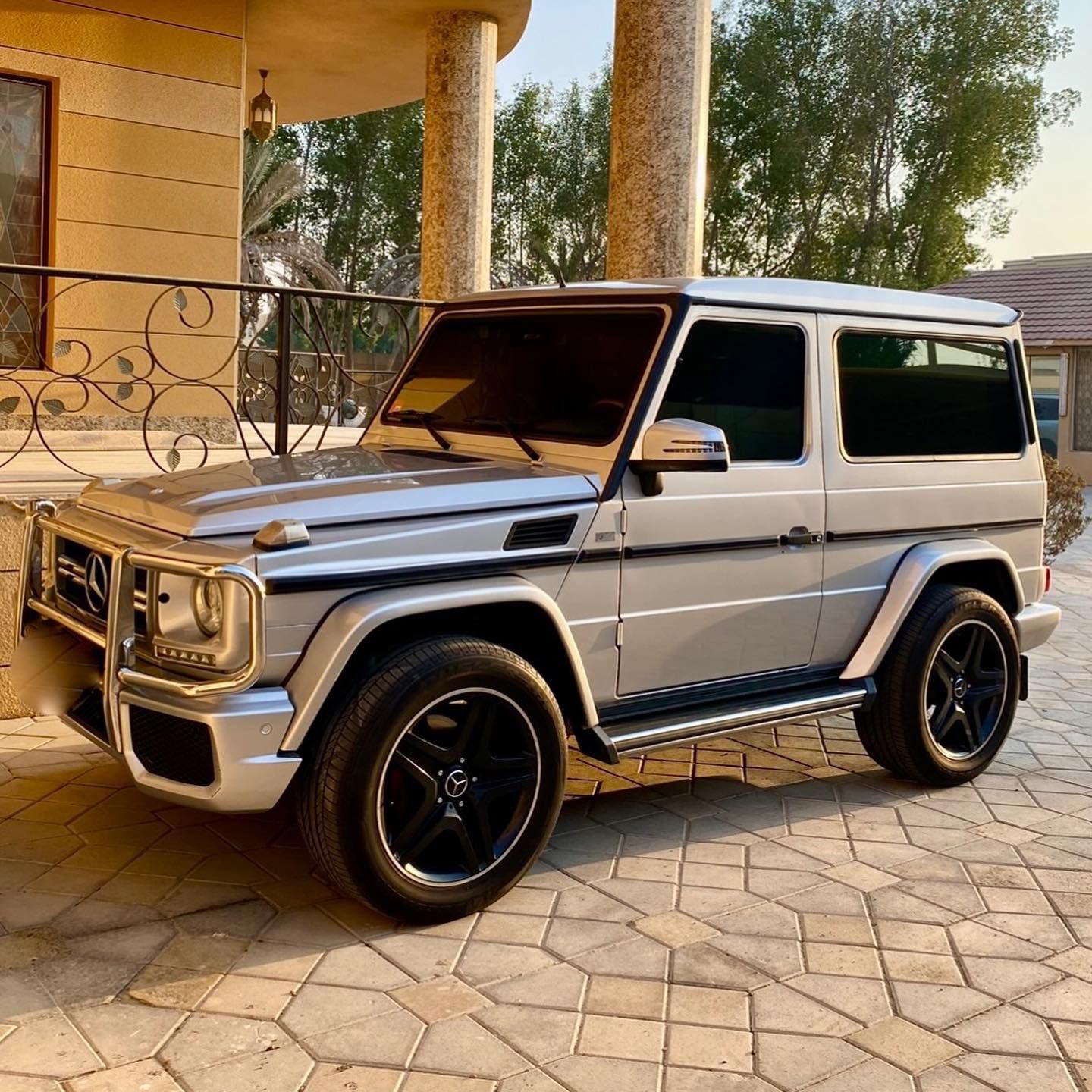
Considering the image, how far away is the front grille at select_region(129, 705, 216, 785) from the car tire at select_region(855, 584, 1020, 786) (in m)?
2.99

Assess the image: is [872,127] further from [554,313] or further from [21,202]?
[554,313]

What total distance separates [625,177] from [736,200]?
129 ft

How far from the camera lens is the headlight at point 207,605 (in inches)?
154

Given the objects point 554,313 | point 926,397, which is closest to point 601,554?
point 554,313

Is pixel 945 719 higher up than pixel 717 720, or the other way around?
pixel 717 720

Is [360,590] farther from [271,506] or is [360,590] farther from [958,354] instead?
[958,354]

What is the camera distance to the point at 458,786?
427cm

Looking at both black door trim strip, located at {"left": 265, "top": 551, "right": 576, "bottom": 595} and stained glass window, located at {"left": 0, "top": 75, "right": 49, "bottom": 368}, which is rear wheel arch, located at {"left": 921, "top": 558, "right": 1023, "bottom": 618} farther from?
stained glass window, located at {"left": 0, "top": 75, "right": 49, "bottom": 368}

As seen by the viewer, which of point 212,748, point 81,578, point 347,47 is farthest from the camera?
point 347,47

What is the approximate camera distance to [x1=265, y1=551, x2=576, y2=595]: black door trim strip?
3.89 meters

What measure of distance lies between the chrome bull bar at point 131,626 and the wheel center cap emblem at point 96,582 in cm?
5

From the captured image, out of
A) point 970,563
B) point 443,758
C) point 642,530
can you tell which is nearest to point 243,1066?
point 443,758

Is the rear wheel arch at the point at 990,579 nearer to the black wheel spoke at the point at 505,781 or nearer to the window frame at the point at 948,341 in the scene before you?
the window frame at the point at 948,341

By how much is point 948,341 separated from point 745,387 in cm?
136
